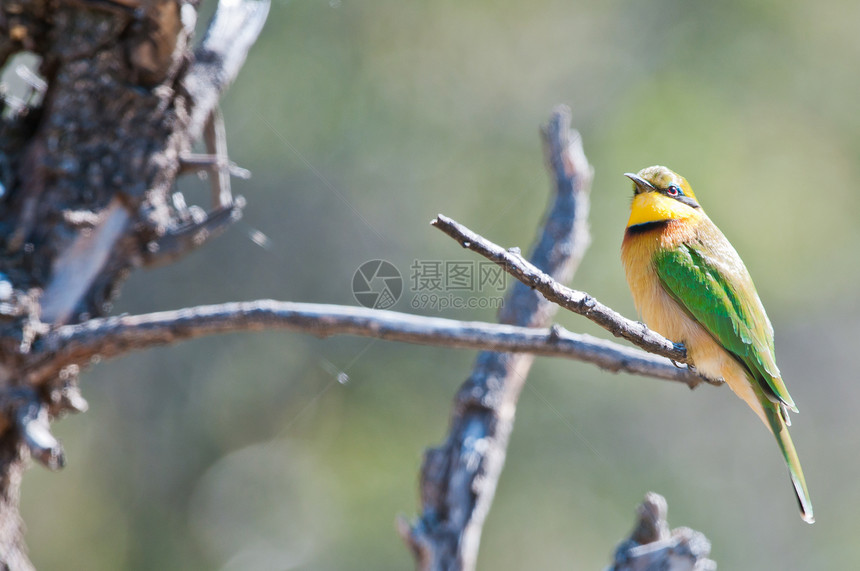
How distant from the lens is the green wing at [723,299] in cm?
275

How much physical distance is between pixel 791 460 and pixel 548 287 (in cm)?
131

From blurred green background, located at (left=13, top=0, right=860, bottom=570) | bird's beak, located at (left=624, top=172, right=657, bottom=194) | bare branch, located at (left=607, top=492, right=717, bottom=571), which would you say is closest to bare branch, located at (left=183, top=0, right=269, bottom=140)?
bird's beak, located at (left=624, top=172, right=657, bottom=194)

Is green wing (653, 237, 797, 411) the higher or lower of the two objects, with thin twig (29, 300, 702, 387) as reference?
higher

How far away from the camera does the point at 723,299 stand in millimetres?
2816

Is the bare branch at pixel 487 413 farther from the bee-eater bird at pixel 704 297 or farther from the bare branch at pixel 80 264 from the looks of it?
the bare branch at pixel 80 264

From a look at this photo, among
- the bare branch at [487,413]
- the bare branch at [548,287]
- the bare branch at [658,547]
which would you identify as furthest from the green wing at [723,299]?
the bare branch at [487,413]

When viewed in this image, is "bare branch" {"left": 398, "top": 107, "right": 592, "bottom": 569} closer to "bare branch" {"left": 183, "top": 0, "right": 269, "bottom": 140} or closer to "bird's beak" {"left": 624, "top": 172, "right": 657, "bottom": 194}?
"bird's beak" {"left": 624, "top": 172, "right": 657, "bottom": 194}

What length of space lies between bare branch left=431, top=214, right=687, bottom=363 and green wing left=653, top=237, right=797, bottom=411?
66cm

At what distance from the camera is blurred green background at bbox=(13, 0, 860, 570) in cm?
764

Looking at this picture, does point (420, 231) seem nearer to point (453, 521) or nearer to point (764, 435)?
point (764, 435)

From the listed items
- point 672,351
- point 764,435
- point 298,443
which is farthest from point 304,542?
point 672,351

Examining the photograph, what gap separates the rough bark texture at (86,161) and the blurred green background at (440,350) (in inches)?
164

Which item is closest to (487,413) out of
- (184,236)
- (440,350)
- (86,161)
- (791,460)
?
(791,460)

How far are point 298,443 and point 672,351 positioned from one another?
21.5 ft
